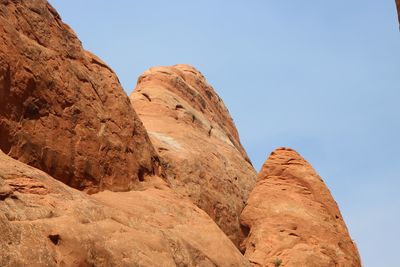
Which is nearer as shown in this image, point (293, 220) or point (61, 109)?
point (61, 109)

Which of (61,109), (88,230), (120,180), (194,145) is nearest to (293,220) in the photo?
(194,145)

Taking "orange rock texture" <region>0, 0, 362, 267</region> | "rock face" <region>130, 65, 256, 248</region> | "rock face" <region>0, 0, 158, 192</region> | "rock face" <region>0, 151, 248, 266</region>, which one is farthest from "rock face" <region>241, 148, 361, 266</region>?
"rock face" <region>0, 151, 248, 266</region>

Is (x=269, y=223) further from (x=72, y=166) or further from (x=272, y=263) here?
(x=72, y=166)

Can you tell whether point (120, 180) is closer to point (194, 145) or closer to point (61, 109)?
point (61, 109)

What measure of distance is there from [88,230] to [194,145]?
14.5 m

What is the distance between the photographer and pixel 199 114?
31.7 meters

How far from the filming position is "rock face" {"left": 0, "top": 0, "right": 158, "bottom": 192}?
15.1m

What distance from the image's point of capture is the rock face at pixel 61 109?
15.1 meters

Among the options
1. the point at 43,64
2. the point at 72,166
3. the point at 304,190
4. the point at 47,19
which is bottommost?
the point at 72,166

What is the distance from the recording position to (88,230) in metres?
12.0

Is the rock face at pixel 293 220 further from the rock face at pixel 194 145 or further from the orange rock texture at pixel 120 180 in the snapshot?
the rock face at pixel 194 145

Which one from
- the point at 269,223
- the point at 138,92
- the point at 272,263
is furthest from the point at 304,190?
the point at 138,92

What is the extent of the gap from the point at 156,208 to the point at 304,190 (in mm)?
12455

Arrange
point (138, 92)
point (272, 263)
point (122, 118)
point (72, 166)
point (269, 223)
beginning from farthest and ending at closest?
point (138, 92) < point (269, 223) < point (272, 263) < point (122, 118) < point (72, 166)
